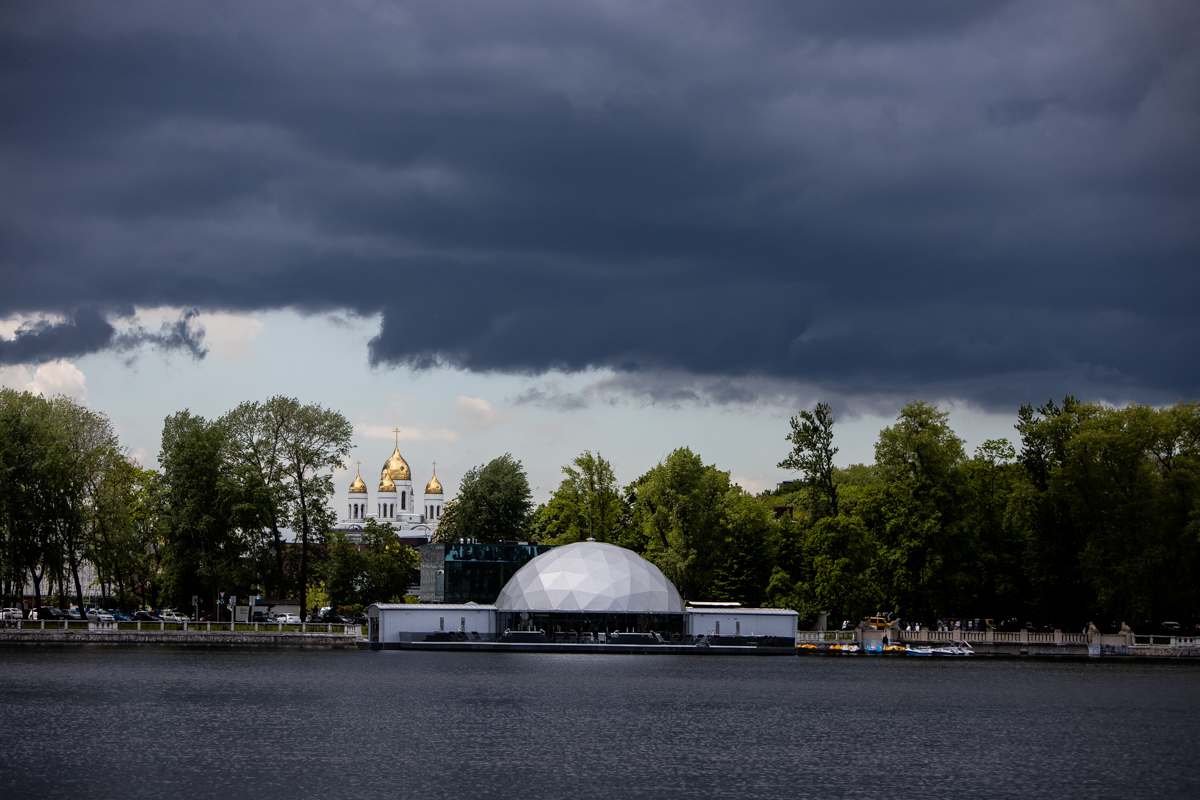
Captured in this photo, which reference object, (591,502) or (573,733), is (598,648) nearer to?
(591,502)

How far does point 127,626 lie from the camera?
90062 mm

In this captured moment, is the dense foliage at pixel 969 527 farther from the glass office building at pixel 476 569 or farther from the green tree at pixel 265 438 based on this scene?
the green tree at pixel 265 438

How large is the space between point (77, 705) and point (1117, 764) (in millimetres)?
34989

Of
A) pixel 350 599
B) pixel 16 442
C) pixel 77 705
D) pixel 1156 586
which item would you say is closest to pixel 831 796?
pixel 77 705

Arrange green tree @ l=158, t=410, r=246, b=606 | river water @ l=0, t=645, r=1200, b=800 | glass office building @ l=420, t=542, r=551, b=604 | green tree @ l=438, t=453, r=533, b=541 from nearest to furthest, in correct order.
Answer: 1. river water @ l=0, t=645, r=1200, b=800
2. green tree @ l=158, t=410, r=246, b=606
3. glass office building @ l=420, t=542, r=551, b=604
4. green tree @ l=438, t=453, r=533, b=541

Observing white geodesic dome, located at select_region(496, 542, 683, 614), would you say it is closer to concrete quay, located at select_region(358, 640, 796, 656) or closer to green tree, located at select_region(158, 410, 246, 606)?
concrete quay, located at select_region(358, 640, 796, 656)

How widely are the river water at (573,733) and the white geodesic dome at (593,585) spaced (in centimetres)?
2295

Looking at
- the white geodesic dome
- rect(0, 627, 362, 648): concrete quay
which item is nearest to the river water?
rect(0, 627, 362, 648): concrete quay

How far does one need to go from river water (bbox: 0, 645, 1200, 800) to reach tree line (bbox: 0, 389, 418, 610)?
1989 centimetres

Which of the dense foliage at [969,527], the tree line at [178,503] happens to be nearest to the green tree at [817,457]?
the dense foliage at [969,527]

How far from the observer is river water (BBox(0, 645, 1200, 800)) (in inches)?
1144

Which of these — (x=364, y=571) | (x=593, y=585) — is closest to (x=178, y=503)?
(x=364, y=571)

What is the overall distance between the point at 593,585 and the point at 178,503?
31.8 metres

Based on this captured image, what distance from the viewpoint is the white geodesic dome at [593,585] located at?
91.7 meters
